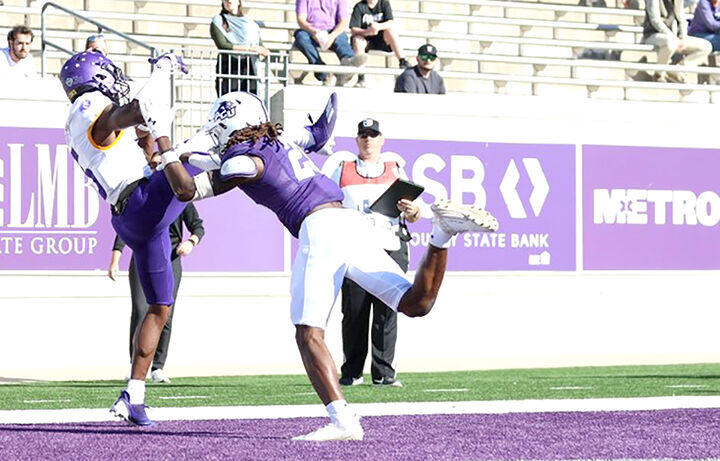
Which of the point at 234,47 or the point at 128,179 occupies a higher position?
the point at 234,47

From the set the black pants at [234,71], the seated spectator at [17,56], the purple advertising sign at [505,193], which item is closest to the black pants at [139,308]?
the seated spectator at [17,56]

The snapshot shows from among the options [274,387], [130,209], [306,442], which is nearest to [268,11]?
[274,387]

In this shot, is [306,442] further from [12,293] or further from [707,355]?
[707,355]

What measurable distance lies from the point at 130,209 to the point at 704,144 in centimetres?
1141

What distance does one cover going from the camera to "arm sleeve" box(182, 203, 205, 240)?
12.7 m

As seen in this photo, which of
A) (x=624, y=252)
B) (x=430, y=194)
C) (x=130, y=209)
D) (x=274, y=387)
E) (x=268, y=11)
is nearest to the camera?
(x=130, y=209)

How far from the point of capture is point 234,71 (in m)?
16.6

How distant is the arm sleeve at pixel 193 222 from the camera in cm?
1271

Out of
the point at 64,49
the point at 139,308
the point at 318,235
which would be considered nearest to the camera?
the point at 318,235

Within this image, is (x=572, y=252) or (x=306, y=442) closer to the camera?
(x=306, y=442)

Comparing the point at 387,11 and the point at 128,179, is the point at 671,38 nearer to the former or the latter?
the point at 387,11

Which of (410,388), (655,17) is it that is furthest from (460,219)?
(655,17)

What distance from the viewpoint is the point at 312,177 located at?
7734 millimetres

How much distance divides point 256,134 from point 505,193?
32.0 ft
